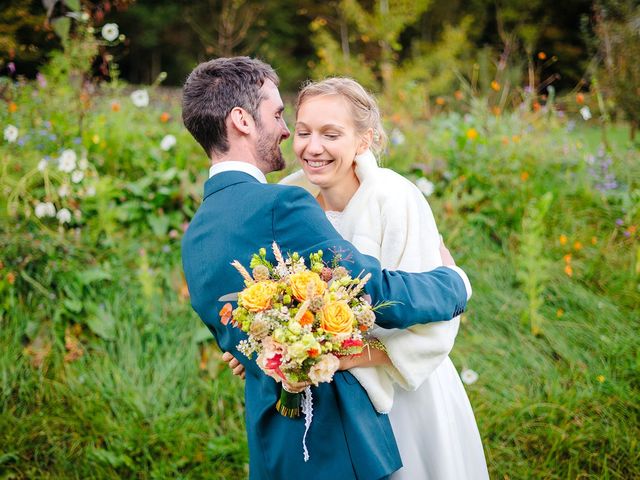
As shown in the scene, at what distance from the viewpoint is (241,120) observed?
2.02 metres

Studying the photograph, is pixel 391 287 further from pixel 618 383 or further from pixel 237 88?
pixel 618 383

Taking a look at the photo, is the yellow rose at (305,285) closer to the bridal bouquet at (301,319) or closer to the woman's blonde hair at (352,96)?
the bridal bouquet at (301,319)

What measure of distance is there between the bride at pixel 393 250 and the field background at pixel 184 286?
4.46 feet

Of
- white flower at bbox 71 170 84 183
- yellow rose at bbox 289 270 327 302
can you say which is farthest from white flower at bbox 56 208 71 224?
yellow rose at bbox 289 270 327 302

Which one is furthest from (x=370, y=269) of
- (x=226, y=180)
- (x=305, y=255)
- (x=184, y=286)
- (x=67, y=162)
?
(x=67, y=162)

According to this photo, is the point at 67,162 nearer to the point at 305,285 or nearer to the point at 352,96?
the point at 352,96

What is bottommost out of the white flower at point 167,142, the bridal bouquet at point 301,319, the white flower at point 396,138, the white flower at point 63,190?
the bridal bouquet at point 301,319

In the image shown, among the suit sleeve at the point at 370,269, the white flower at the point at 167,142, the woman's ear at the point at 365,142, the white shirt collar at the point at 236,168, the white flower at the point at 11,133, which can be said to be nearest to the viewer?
the suit sleeve at the point at 370,269

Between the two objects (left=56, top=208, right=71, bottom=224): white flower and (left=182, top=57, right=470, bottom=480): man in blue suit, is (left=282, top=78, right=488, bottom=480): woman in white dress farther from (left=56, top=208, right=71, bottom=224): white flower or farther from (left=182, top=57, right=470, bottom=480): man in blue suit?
(left=56, top=208, right=71, bottom=224): white flower

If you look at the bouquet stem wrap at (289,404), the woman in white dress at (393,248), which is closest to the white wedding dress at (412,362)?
the woman in white dress at (393,248)

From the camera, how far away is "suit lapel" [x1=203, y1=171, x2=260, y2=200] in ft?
6.31

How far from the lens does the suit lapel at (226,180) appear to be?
192 centimetres

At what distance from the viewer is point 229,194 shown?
6.16ft

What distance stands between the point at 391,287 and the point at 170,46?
23.9 meters
